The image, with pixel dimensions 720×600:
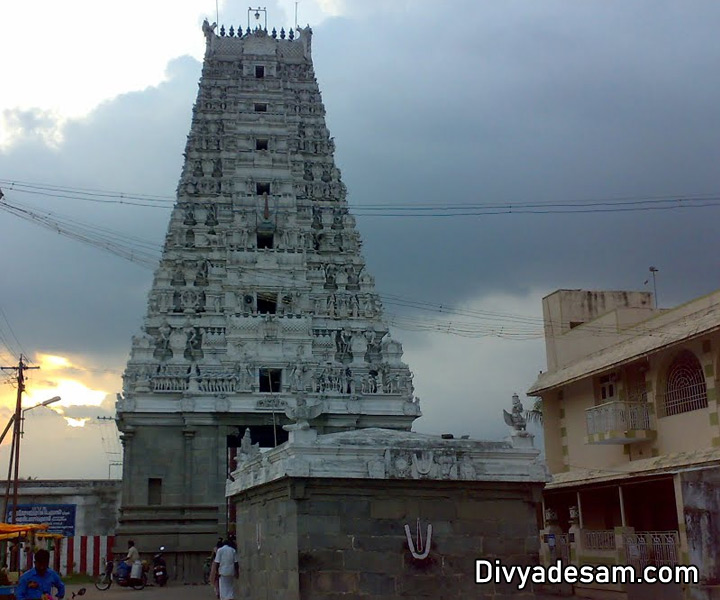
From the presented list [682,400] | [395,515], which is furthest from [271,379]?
[395,515]

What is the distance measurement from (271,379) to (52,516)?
46.8 feet

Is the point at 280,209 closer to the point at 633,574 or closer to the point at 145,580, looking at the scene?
the point at 145,580

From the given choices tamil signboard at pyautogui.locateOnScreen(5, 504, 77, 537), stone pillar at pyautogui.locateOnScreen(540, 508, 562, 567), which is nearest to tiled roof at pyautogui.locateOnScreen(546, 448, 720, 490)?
stone pillar at pyautogui.locateOnScreen(540, 508, 562, 567)

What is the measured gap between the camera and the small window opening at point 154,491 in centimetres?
3615

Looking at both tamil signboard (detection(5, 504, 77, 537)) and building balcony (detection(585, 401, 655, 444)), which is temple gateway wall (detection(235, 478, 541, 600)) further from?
tamil signboard (detection(5, 504, 77, 537))

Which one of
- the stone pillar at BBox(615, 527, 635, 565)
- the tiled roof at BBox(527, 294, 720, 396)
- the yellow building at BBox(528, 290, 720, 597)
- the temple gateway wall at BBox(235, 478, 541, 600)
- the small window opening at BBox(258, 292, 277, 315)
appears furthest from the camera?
the small window opening at BBox(258, 292, 277, 315)

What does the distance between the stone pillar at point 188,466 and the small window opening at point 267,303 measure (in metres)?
7.40

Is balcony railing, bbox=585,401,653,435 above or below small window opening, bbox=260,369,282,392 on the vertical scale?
below

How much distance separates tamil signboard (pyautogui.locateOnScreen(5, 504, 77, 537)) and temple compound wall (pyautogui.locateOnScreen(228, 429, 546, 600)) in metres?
31.4

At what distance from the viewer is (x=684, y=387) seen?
942 inches

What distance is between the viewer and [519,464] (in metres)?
16.1

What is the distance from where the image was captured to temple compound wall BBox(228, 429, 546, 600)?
1481 centimetres

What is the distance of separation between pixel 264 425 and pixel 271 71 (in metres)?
21.4

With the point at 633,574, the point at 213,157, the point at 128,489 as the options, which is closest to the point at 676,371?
the point at 633,574
